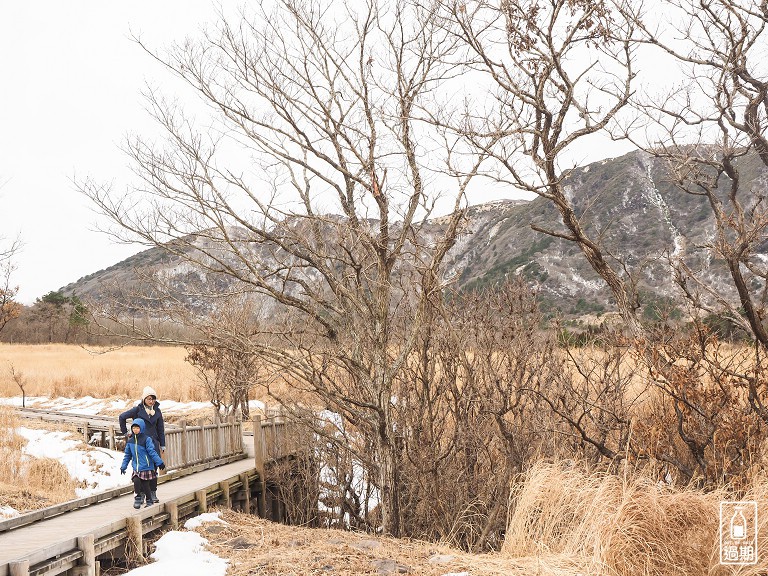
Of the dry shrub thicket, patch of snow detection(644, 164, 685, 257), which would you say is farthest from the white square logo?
the dry shrub thicket

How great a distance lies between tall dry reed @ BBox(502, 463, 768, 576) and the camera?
19.7 feet

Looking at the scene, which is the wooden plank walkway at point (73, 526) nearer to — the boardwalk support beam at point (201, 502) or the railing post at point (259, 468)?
the boardwalk support beam at point (201, 502)

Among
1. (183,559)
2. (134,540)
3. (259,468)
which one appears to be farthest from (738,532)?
(259,468)

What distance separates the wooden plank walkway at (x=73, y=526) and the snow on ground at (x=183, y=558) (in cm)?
47

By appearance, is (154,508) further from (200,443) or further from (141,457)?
(200,443)

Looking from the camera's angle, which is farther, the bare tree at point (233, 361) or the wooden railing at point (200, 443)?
the bare tree at point (233, 361)

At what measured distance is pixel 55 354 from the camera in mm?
47500

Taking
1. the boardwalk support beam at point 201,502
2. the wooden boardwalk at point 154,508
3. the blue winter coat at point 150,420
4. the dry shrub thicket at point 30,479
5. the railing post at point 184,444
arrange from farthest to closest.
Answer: the railing post at point 184,444
the dry shrub thicket at point 30,479
the boardwalk support beam at point 201,502
the blue winter coat at point 150,420
the wooden boardwalk at point 154,508

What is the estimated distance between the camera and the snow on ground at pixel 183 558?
8.20 meters

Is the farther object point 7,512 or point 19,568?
point 7,512

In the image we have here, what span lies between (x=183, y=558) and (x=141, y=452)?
1.98 m

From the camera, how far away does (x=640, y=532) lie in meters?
6.24

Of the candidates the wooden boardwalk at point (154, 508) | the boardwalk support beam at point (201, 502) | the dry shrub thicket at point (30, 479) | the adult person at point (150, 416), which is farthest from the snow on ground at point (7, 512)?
the boardwalk support beam at point (201, 502)

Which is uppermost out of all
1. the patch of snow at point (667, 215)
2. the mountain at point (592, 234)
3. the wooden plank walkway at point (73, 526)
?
the mountain at point (592, 234)
